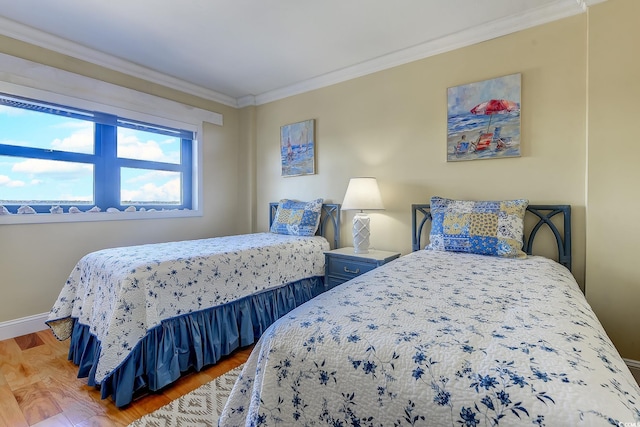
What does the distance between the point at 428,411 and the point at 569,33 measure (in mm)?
2651

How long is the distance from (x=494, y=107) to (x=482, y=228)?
38.6 inches

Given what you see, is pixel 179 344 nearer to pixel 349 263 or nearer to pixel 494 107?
pixel 349 263

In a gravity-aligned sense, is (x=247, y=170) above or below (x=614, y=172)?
above

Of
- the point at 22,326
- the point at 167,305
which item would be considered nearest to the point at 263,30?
the point at 167,305

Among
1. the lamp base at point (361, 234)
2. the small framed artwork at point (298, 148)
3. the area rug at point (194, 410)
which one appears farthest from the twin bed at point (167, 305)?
the small framed artwork at point (298, 148)

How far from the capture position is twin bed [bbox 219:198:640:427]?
0.61 m

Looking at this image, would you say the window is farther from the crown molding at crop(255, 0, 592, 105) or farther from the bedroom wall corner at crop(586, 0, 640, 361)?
the bedroom wall corner at crop(586, 0, 640, 361)

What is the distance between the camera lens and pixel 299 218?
3.14 meters

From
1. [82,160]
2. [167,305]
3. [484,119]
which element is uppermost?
[484,119]

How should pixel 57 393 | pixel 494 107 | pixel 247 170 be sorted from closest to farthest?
pixel 57 393 → pixel 494 107 → pixel 247 170

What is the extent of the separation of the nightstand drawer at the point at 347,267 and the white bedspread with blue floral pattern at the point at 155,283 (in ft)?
1.14

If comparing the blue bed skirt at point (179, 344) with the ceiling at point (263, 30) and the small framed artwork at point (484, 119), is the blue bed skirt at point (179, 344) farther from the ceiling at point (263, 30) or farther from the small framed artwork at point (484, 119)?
the ceiling at point (263, 30)

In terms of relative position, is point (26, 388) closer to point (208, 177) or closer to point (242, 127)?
point (208, 177)

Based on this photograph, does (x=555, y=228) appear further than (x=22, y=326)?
No
